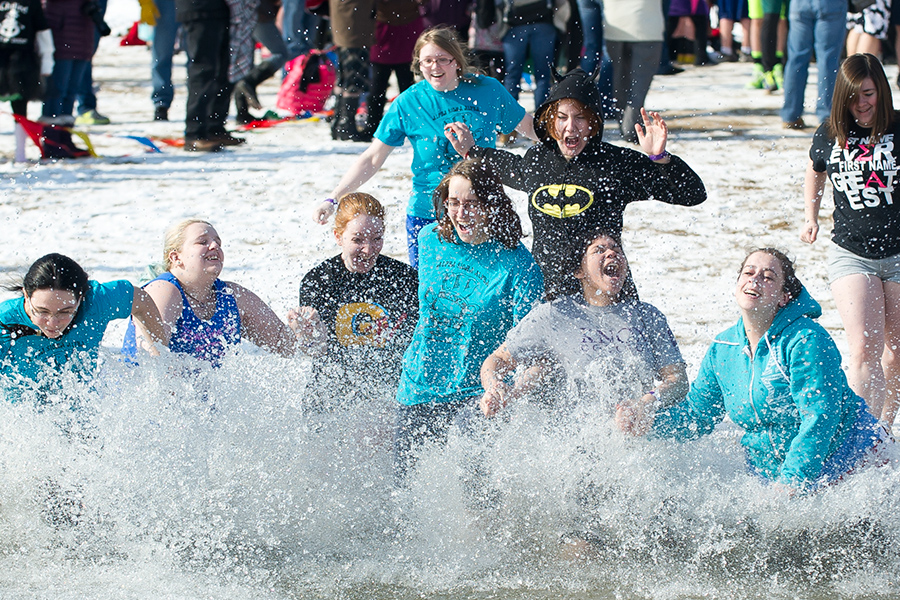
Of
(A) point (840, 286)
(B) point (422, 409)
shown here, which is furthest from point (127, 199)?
(A) point (840, 286)

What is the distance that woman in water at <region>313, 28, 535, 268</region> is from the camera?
5.03 meters

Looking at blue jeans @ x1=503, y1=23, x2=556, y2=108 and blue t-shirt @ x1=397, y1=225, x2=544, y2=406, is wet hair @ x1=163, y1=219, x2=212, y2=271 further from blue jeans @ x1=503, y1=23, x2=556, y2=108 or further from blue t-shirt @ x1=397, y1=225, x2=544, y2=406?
blue jeans @ x1=503, y1=23, x2=556, y2=108

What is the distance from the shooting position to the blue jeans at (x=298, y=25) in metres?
12.3

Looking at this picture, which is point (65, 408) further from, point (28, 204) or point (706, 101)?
point (706, 101)

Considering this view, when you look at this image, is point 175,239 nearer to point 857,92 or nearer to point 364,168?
point 364,168

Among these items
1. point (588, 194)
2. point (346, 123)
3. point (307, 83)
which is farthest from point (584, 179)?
point (307, 83)

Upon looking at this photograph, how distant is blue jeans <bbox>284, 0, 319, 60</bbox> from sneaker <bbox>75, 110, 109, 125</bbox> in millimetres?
2180

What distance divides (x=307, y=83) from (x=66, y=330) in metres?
7.66

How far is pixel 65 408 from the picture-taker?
4.03 m

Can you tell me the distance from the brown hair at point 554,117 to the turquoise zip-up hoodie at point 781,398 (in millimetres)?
1030

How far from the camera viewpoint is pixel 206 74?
9.18 meters

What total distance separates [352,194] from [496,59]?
20.0ft

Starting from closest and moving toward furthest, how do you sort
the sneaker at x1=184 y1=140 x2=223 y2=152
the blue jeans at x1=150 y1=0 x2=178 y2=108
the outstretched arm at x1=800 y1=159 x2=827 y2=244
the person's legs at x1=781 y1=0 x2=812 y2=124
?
the outstretched arm at x1=800 y1=159 x2=827 y2=244 → the person's legs at x1=781 y1=0 x2=812 y2=124 → the sneaker at x1=184 y1=140 x2=223 y2=152 → the blue jeans at x1=150 y1=0 x2=178 y2=108

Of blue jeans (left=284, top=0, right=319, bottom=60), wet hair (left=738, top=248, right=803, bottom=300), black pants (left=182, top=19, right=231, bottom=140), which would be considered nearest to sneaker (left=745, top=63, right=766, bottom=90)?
blue jeans (left=284, top=0, right=319, bottom=60)
